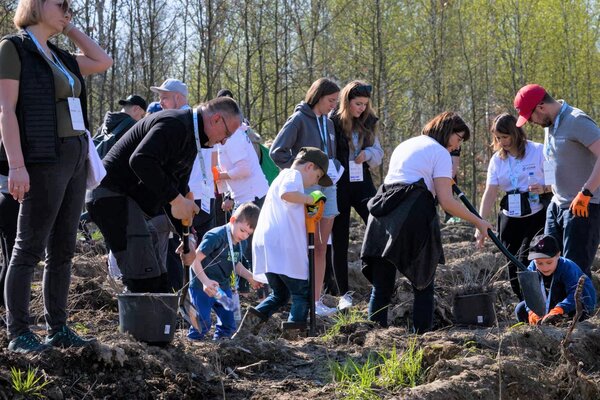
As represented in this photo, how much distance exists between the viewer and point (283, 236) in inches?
250

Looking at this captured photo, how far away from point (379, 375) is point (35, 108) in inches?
81.6

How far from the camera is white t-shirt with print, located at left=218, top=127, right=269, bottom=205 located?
316 inches

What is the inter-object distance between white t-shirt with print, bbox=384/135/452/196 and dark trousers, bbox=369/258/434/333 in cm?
60

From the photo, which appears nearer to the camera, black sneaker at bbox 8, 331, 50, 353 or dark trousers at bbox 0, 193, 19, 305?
black sneaker at bbox 8, 331, 50, 353

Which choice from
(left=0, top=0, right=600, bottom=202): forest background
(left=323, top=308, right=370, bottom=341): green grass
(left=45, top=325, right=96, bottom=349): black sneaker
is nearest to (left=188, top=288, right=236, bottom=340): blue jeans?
(left=323, top=308, right=370, bottom=341): green grass

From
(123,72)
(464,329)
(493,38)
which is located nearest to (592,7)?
(493,38)

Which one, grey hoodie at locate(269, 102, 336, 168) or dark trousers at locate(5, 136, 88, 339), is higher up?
grey hoodie at locate(269, 102, 336, 168)

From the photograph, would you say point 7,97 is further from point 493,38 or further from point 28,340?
point 493,38

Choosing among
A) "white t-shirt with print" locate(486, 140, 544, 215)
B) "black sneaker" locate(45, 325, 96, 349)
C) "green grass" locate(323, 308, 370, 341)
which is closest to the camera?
"black sneaker" locate(45, 325, 96, 349)

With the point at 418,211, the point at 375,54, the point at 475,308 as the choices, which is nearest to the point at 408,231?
the point at 418,211

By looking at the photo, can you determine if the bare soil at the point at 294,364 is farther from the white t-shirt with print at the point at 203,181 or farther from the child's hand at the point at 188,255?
the white t-shirt with print at the point at 203,181

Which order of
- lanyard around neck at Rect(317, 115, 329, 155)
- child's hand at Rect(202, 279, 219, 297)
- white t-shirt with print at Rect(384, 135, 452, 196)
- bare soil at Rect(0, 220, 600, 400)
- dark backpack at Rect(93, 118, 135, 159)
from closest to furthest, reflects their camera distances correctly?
1. bare soil at Rect(0, 220, 600, 400)
2. child's hand at Rect(202, 279, 219, 297)
3. white t-shirt with print at Rect(384, 135, 452, 196)
4. dark backpack at Rect(93, 118, 135, 159)
5. lanyard around neck at Rect(317, 115, 329, 155)

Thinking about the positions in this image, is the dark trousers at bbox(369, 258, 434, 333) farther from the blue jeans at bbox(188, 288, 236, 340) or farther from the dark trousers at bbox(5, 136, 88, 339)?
the dark trousers at bbox(5, 136, 88, 339)

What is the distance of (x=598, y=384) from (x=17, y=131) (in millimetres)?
3331
